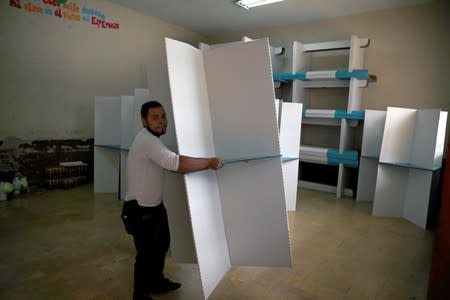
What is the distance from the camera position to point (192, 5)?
505cm

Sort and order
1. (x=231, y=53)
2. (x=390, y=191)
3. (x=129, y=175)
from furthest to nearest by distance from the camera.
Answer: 1. (x=390, y=191)
2. (x=231, y=53)
3. (x=129, y=175)

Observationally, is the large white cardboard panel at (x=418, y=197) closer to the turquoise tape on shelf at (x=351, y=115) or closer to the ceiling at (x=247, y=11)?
the turquoise tape on shelf at (x=351, y=115)

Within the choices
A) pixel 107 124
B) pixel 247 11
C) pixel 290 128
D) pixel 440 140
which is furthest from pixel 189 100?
pixel 247 11

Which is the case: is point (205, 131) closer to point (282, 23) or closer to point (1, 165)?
point (1, 165)

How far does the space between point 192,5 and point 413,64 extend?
3.63 metres

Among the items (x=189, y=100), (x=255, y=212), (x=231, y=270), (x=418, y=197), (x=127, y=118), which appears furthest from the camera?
(x=127, y=118)

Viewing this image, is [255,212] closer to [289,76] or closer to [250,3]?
[289,76]

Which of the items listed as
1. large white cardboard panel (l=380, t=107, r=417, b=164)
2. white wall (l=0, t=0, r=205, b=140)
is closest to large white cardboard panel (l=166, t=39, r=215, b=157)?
large white cardboard panel (l=380, t=107, r=417, b=164)

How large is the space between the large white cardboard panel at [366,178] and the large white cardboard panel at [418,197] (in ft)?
2.22

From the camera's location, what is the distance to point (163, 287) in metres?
2.23

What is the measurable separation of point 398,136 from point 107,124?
13.6 ft

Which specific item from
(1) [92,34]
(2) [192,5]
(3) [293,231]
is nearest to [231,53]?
(3) [293,231]

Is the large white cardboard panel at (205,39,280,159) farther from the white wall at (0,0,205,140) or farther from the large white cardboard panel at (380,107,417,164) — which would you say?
the white wall at (0,0,205,140)

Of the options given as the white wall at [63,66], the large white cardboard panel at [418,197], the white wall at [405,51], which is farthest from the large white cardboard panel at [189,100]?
the white wall at [405,51]
